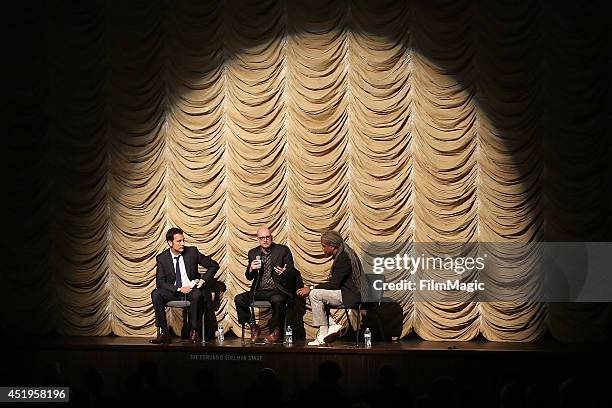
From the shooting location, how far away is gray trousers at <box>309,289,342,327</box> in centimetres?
886

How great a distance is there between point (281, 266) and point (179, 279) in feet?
3.44

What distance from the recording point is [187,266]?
943 centimetres

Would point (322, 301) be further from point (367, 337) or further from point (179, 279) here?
point (179, 279)

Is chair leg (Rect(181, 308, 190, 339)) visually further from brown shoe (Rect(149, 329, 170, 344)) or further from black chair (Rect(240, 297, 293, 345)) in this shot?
black chair (Rect(240, 297, 293, 345))

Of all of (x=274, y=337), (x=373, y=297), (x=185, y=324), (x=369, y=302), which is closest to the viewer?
(x=369, y=302)

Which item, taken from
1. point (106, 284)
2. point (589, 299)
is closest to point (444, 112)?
point (589, 299)

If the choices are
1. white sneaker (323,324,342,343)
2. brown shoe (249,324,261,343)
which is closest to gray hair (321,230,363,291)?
white sneaker (323,324,342,343)

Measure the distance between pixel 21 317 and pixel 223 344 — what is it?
2.59 meters

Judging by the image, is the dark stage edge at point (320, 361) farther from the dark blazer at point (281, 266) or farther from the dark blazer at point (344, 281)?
the dark blazer at point (281, 266)

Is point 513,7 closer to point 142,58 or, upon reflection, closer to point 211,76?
point 211,76

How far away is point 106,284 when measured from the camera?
1012 cm

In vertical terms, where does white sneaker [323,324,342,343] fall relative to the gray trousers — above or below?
below

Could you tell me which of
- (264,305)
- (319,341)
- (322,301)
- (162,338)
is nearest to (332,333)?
(319,341)

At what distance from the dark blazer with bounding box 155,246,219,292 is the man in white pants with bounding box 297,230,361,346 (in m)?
1.10
